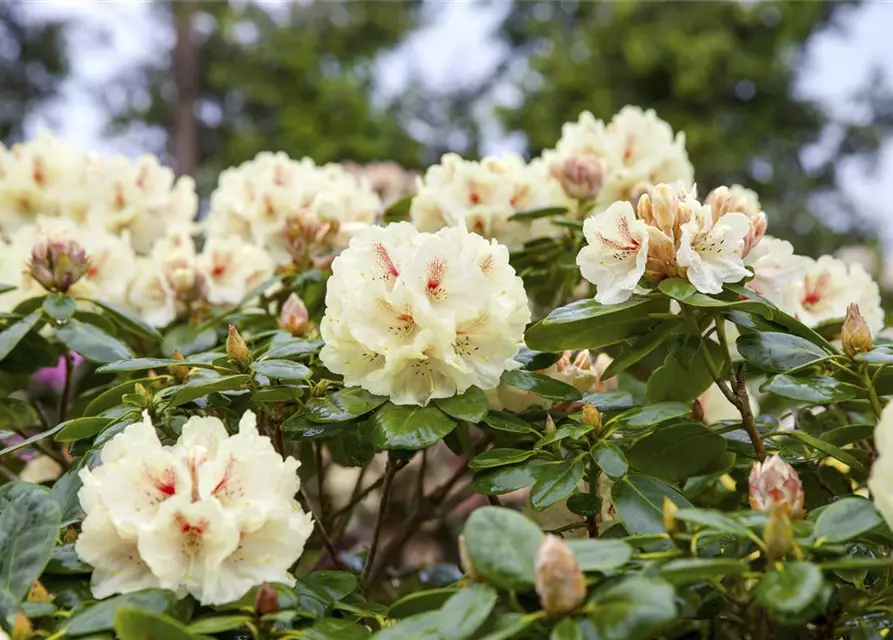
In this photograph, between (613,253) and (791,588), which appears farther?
(613,253)

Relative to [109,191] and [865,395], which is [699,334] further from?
[109,191]

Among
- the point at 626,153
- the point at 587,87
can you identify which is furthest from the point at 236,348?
the point at 587,87

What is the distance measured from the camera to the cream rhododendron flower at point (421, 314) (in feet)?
2.70

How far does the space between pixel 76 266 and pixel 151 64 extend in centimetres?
839

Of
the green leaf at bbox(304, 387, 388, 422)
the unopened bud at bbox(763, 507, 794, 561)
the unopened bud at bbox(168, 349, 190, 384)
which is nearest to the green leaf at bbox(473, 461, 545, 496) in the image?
the green leaf at bbox(304, 387, 388, 422)

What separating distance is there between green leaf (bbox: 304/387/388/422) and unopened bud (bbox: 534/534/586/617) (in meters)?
0.29

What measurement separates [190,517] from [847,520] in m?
0.49

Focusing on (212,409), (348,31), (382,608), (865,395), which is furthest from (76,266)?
(348,31)

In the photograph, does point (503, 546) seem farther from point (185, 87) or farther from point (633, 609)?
point (185, 87)

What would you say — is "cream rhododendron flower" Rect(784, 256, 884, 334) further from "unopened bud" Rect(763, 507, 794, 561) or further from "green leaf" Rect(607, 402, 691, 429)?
"unopened bud" Rect(763, 507, 794, 561)

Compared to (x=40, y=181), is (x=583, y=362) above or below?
below

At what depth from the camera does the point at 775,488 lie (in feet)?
2.30

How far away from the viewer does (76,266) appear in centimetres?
116

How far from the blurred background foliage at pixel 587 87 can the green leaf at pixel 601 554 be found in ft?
21.9
